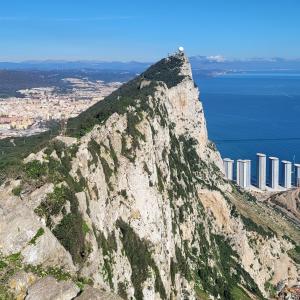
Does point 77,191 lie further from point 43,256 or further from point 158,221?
point 158,221

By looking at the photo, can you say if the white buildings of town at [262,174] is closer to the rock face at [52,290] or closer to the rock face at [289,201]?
the rock face at [289,201]

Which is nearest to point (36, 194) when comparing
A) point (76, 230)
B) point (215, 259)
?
point (76, 230)

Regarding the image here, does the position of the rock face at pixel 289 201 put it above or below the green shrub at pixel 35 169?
below

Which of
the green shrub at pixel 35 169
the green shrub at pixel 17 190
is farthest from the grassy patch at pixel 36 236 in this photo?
the green shrub at pixel 35 169

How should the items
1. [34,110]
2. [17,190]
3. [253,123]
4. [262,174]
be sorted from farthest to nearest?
[253,123] < [34,110] < [262,174] < [17,190]

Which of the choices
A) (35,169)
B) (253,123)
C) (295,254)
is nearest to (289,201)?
(295,254)

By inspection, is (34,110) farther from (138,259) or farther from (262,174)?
(138,259)

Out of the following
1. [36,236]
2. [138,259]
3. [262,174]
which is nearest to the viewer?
[36,236]

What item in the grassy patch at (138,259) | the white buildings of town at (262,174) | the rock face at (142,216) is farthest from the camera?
the white buildings of town at (262,174)
